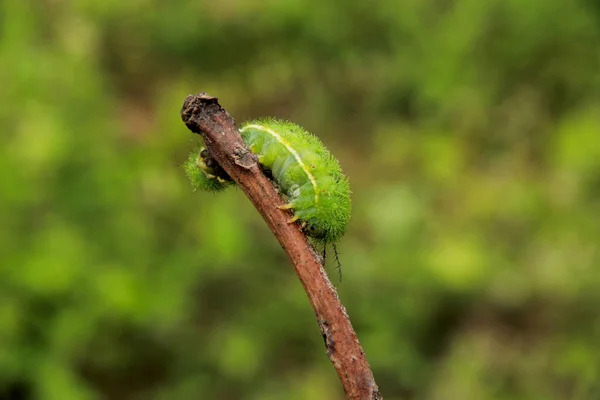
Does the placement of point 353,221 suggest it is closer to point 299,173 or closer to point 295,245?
point 299,173

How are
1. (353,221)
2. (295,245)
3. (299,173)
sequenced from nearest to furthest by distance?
(295,245) < (299,173) < (353,221)

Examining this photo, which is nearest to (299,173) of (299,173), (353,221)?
(299,173)

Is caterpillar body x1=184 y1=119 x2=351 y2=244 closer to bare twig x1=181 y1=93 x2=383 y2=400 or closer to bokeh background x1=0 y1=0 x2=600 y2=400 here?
bare twig x1=181 y1=93 x2=383 y2=400

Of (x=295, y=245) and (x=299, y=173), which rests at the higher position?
(x=299, y=173)

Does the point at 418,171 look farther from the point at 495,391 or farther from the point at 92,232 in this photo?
the point at 92,232

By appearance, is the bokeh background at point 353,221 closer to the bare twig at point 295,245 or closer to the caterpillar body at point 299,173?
the caterpillar body at point 299,173

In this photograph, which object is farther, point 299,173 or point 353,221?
point 353,221

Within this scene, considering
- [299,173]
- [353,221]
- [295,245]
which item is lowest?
[295,245]
